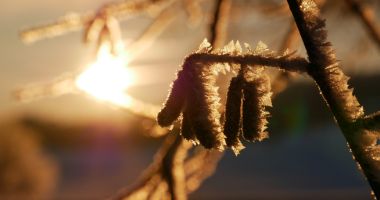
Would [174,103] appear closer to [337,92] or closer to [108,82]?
[337,92]

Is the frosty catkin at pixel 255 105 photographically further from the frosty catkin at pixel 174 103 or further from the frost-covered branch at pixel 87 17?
the frost-covered branch at pixel 87 17

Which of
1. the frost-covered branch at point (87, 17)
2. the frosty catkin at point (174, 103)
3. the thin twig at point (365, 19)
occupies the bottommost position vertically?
the thin twig at point (365, 19)

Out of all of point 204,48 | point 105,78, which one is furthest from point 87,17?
point 204,48

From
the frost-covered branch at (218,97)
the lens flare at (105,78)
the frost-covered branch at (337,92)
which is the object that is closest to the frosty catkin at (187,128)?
the frost-covered branch at (218,97)

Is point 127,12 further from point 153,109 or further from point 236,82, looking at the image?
point 236,82

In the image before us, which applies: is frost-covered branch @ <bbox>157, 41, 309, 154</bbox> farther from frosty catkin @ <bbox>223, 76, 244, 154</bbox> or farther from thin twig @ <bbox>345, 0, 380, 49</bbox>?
thin twig @ <bbox>345, 0, 380, 49</bbox>
